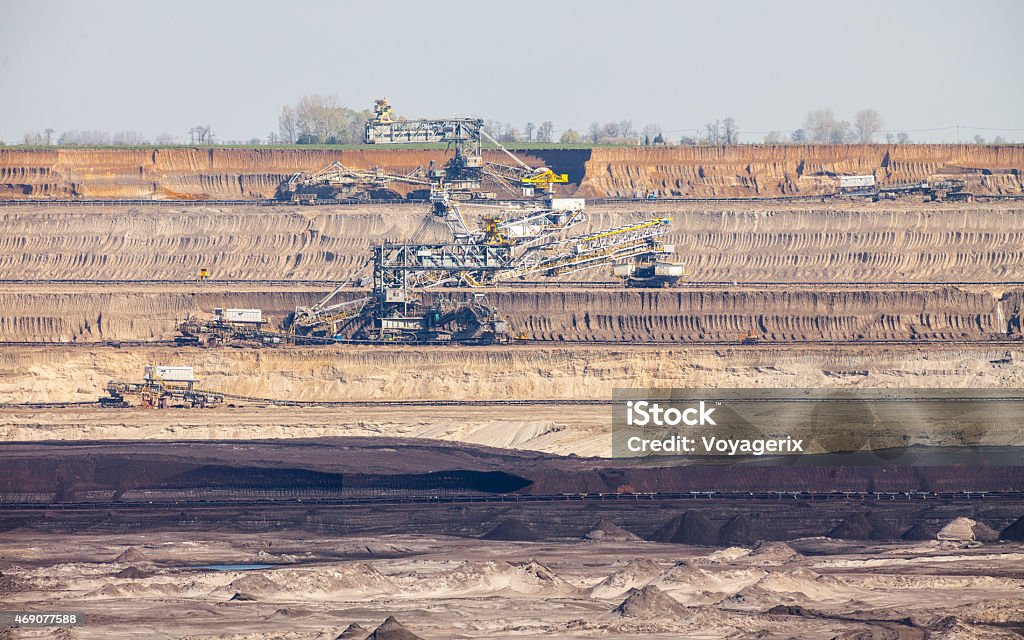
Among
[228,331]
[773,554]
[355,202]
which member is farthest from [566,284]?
[773,554]

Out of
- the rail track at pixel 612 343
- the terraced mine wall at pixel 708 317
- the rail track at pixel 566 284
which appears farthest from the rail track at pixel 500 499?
the rail track at pixel 566 284

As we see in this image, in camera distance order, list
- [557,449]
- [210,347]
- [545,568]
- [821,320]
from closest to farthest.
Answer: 1. [545,568]
2. [557,449]
3. [210,347]
4. [821,320]

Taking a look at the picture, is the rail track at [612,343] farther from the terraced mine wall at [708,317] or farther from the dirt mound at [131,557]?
the dirt mound at [131,557]

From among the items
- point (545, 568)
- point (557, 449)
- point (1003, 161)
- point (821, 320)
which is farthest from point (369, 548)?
point (1003, 161)

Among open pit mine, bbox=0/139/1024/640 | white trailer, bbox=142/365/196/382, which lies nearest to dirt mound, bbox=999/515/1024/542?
open pit mine, bbox=0/139/1024/640

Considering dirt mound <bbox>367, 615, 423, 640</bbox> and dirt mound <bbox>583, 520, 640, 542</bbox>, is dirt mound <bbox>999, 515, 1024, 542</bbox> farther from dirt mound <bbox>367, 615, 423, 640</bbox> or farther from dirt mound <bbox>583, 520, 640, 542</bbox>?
dirt mound <bbox>367, 615, 423, 640</bbox>

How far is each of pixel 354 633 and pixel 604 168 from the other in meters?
74.2

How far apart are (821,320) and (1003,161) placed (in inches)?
1432

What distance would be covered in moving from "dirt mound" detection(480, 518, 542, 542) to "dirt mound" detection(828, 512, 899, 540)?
9248 mm

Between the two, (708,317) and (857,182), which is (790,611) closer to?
(708,317)

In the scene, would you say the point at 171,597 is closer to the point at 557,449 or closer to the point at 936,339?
the point at 557,449

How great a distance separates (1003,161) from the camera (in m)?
110

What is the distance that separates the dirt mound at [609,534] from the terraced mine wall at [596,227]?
4168 cm

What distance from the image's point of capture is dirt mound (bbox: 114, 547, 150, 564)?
47.1 metres
